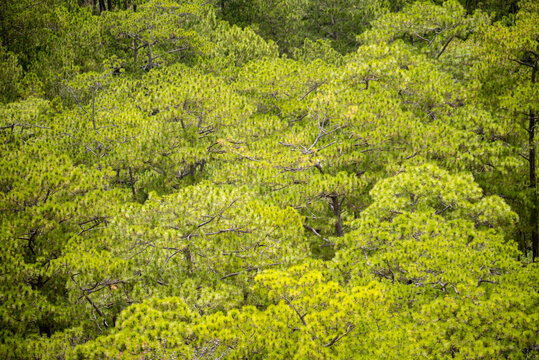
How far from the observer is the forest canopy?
18.9ft

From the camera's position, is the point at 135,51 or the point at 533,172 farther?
the point at 135,51

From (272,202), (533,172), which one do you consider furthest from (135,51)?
(533,172)

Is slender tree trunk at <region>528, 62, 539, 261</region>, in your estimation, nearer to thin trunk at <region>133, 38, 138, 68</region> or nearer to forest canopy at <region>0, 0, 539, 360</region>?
forest canopy at <region>0, 0, 539, 360</region>

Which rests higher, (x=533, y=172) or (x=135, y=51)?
(x=135, y=51)

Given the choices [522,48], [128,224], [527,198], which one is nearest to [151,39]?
[128,224]

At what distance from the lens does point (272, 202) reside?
9047mm

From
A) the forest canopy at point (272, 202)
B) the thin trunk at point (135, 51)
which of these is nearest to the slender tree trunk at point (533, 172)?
the forest canopy at point (272, 202)

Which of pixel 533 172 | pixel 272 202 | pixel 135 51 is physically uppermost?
pixel 135 51

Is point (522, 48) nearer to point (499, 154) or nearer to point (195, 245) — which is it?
point (499, 154)

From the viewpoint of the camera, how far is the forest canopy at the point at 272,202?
18.9ft

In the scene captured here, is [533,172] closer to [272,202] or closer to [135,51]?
[272,202]

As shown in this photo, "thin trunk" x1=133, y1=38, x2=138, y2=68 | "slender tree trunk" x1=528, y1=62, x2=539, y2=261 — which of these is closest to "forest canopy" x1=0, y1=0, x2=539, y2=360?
"slender tree trunk" x1=528, y1=62, x2=539, y2=261

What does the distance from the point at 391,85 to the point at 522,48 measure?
3032mm

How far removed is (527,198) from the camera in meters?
9.92
